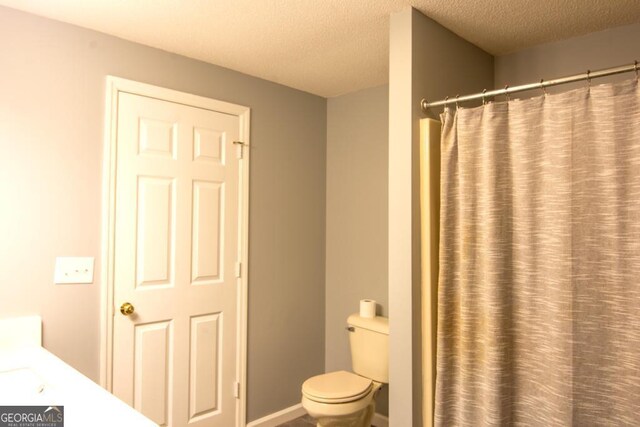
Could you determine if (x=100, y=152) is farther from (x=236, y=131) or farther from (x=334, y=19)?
(x=334, y=19)

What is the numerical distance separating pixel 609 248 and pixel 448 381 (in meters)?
0.82

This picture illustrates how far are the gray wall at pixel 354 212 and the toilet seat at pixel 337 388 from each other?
1.64ft

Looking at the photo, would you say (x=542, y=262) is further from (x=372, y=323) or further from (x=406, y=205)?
(x=372, y=323)

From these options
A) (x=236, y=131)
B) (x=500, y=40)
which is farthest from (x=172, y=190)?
(x=500, y=40)

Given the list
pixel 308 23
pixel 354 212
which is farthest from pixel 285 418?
pixel 308 23

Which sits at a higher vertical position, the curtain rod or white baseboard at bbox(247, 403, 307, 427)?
the curtain rod

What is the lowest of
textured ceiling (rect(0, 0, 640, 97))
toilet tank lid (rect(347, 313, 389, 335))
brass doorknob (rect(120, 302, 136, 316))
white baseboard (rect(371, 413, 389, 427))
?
white baseboard (rect(371, 413, 389, 427))

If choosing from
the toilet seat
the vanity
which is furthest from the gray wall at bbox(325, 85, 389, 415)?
the vanity

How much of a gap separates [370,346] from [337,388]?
0.36m

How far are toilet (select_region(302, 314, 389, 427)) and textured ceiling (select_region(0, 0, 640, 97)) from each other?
1648 millimetres

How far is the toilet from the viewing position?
7.13 feet

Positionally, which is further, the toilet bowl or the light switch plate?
the toilet bowl

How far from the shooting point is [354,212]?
3.00 m

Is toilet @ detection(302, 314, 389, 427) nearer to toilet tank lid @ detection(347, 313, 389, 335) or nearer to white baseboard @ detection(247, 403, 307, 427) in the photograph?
toilet tank lid @ detection(347, 313, 389, 335)
